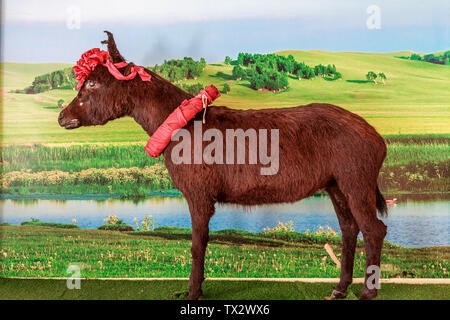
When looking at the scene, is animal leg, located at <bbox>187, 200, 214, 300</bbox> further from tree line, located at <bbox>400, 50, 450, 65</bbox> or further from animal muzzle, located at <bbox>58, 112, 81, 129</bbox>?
tree line, located at <bbox>400, 50, 450, 65</bbox>

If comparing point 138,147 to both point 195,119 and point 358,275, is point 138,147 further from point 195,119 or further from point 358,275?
point 358,275

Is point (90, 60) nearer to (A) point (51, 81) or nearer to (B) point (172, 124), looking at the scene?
(B) point (172, 124)

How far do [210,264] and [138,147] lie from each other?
1260 millimetres

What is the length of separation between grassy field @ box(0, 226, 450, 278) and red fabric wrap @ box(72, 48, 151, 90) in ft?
5.89

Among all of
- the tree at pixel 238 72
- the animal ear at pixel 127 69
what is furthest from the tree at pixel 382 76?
the animal ear at pixel 127 69

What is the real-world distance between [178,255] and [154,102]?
1.73m

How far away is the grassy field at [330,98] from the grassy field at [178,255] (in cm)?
90

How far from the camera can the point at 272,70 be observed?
16.2 ft

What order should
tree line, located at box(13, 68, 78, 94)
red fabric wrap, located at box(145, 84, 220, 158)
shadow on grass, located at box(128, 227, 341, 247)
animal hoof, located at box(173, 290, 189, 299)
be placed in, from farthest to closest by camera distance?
tree line, located at box(13, 68, 78, 94), shadow on grass, located at box(128, 227, 341, 247), animal hoof, located at box(173, 290, 189, 299), red fabric wrap, located at box(145, 84, 220, 158)

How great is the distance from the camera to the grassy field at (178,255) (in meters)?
4.53

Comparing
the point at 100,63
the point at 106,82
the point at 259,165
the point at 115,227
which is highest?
the point at 100,63

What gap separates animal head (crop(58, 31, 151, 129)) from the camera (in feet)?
11.1

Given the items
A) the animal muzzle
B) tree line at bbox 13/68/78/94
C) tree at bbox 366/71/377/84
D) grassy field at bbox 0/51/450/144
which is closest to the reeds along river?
grassy field at bbox 0/51/450/144

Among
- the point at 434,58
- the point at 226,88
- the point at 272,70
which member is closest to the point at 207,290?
the point at 226,88
